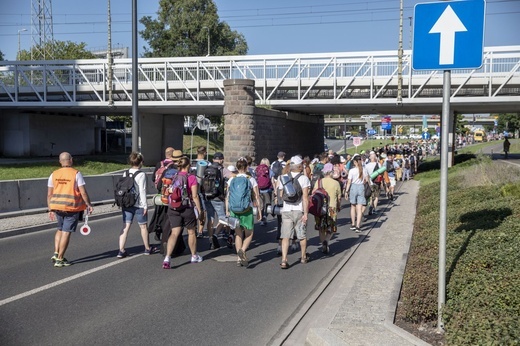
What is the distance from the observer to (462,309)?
17.3 ft

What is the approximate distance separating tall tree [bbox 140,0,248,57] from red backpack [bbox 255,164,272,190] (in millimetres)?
48169

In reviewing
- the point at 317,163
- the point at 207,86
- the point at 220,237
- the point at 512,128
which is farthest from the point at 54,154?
the point at 512,128

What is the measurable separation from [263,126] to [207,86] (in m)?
10.7

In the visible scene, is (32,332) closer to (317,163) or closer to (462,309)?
(462,309)

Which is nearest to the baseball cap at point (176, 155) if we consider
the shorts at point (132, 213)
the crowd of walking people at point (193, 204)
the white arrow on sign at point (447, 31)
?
the crowd of walking people at point (193, 204)

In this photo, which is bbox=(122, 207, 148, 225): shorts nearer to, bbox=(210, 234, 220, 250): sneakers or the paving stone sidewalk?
bbox=(210, 234, 220, 250): sneakers

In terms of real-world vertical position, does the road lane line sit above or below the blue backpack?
below

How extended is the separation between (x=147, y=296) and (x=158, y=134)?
1433 inches

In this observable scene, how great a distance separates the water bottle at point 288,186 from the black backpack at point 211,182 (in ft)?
5.44

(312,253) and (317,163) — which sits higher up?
(317,163)

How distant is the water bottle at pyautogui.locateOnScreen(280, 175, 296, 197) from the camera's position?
29.6ft

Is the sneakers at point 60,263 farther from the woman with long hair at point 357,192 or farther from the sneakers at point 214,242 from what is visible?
the woman with long hair at point 357,192

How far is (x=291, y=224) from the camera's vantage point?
358 inches

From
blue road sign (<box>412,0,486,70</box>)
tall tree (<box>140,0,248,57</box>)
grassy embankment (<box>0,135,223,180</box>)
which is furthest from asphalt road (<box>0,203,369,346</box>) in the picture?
tall tree (<box>140,0,248,57</box>)
